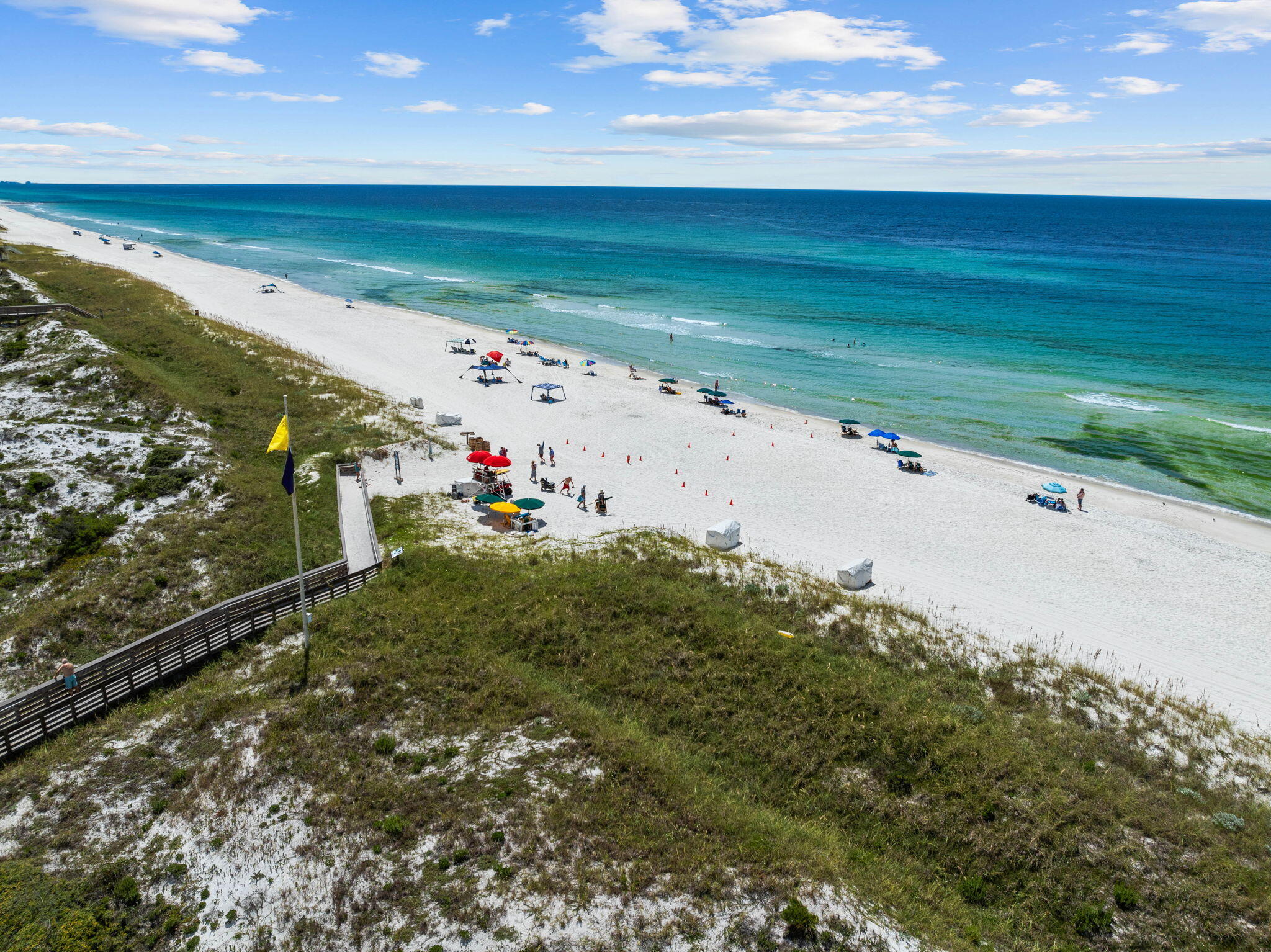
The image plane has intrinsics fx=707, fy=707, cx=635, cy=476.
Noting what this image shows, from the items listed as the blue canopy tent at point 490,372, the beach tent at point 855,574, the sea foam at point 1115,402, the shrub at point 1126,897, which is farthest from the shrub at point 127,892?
the sea foam at point 1115,402

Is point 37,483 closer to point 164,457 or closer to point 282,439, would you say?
point 164,457

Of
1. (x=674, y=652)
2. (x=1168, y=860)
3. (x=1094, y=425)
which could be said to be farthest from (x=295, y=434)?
(x=1094, y=425)

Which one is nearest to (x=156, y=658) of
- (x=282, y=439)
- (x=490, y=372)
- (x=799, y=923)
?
(x=282, y=439)

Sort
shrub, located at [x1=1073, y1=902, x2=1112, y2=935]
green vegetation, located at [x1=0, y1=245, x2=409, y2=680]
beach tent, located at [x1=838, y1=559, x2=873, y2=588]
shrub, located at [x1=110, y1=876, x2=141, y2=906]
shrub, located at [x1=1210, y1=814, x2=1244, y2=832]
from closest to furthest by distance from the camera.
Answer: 1. shrub, located at [x1=110, y1=876, x2=141, y2=906]
2. shrub, located at [x1=1073, y1=902, x2=1112, y2=935]
3. shrub, located at [x1=1210, y1=814, x2=1244, y2=832]
4. green vegetation, located at [x1=0, y1=245, x2=409, y2=680]
5. beach tent, located at [x1=838, y1=559, x2=873, y2=588]

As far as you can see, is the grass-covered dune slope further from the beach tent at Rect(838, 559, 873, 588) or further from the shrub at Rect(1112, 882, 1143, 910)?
the beach tent at Rect(838, 559, 873, 588)

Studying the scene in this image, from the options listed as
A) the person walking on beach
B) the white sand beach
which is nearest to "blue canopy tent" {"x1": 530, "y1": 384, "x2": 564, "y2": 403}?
the white sand beach

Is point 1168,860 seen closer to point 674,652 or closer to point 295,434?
point 674,652
